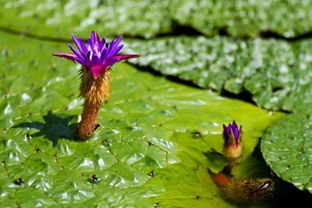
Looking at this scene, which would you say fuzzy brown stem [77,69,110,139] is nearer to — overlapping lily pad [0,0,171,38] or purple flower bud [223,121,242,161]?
purple flower bud [223,121,242,161]

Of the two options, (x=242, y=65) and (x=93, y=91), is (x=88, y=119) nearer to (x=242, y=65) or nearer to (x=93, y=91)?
(x=93, y=91)

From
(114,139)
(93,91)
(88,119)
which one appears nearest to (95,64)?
(93,91)

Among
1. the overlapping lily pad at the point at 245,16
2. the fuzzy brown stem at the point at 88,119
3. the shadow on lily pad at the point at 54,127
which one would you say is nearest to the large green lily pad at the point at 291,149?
the fuzzy brown stem at the point at 88,119

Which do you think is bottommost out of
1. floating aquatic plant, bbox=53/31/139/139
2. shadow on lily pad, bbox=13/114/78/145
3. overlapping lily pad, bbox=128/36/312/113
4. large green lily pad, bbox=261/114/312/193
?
large green lily pad, bbox=261/114/312/193

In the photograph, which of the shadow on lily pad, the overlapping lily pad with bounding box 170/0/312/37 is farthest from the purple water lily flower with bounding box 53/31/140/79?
the overlapping lily pad with bounding box 170/0/312/37

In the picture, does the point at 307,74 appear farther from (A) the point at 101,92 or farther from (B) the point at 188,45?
(A) the point at 101,92

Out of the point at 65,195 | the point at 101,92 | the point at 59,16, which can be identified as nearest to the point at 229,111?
the point at 101,92
